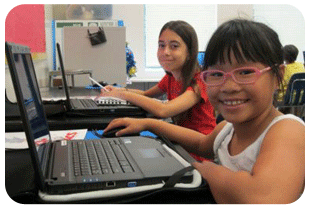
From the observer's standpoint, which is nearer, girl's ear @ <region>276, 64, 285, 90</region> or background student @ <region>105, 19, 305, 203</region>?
background student @ <region>105, 19, 305, 203</region>

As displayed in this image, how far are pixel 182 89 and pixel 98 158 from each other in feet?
2.88

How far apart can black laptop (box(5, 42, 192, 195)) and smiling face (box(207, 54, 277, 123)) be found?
145 mm

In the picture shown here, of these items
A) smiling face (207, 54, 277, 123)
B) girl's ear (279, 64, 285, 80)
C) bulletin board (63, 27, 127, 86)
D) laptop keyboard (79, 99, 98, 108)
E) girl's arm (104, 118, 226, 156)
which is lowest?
bulletin board (63, 27, 127, 86)

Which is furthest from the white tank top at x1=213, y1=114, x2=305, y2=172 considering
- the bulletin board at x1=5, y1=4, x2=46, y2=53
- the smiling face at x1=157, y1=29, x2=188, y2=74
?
the bulletin board at x1=5, y1=4, x2=46, y2=53

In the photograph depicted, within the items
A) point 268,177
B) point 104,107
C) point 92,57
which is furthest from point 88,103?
point 92,57

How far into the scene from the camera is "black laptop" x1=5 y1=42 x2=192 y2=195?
1.69ft

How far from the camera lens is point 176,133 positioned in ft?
3.23

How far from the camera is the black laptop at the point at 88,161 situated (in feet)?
1.69

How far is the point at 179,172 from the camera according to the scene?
0.55 meters

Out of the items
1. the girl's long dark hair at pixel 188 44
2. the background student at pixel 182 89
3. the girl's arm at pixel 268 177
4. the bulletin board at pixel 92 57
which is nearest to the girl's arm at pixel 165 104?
the background student at pixel 182 89

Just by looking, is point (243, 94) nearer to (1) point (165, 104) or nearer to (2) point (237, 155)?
(2) point (237, 155)

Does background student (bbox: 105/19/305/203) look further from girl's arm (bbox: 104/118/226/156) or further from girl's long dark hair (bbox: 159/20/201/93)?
girl's long dark hair (bbox: 159/20/201/93)

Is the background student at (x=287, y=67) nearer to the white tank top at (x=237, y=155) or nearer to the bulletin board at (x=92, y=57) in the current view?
the white tank top at (x=237, y=155)

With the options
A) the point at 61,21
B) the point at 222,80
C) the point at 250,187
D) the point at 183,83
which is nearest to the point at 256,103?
the point at 222,80
